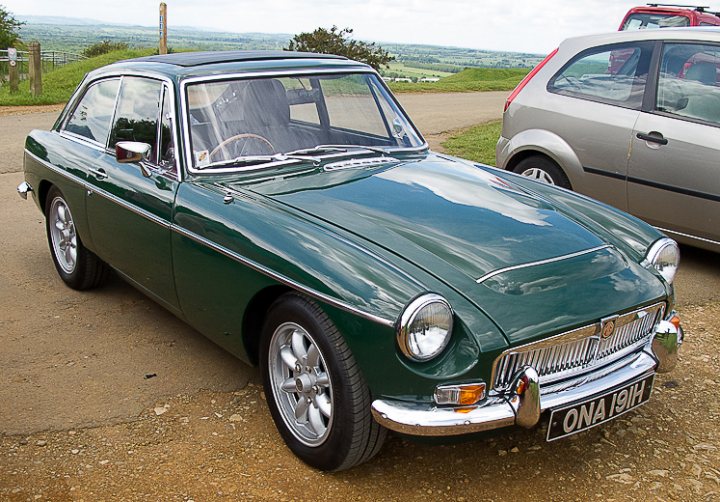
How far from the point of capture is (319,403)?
3.23m

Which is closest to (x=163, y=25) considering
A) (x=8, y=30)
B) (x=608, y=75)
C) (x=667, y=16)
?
(x=667, y=16)

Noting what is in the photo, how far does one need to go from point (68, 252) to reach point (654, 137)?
4.10 m

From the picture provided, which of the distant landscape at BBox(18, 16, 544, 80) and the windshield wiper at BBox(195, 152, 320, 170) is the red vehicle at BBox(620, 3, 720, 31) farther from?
the windshield wiper at BBox(195, 152, 320, 170)

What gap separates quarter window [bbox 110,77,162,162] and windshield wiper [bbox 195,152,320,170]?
421mm

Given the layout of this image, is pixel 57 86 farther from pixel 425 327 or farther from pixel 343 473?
pixel 425 327

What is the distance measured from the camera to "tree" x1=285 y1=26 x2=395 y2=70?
2980 centimetres

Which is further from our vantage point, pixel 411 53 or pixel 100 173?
pixel 411 53

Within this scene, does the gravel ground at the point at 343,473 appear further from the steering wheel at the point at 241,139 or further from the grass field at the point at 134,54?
the grass field at the point at 134,54

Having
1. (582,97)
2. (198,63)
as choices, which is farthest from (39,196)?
(582,97)

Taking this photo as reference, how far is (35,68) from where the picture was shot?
51.5ft

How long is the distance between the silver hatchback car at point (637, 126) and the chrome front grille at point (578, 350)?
2.43 meters

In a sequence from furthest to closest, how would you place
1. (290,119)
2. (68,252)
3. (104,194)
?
(68,252) < (104,194) < (290,119)

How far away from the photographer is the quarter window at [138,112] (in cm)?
436

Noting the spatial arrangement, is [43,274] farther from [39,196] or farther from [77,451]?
[77,451]
